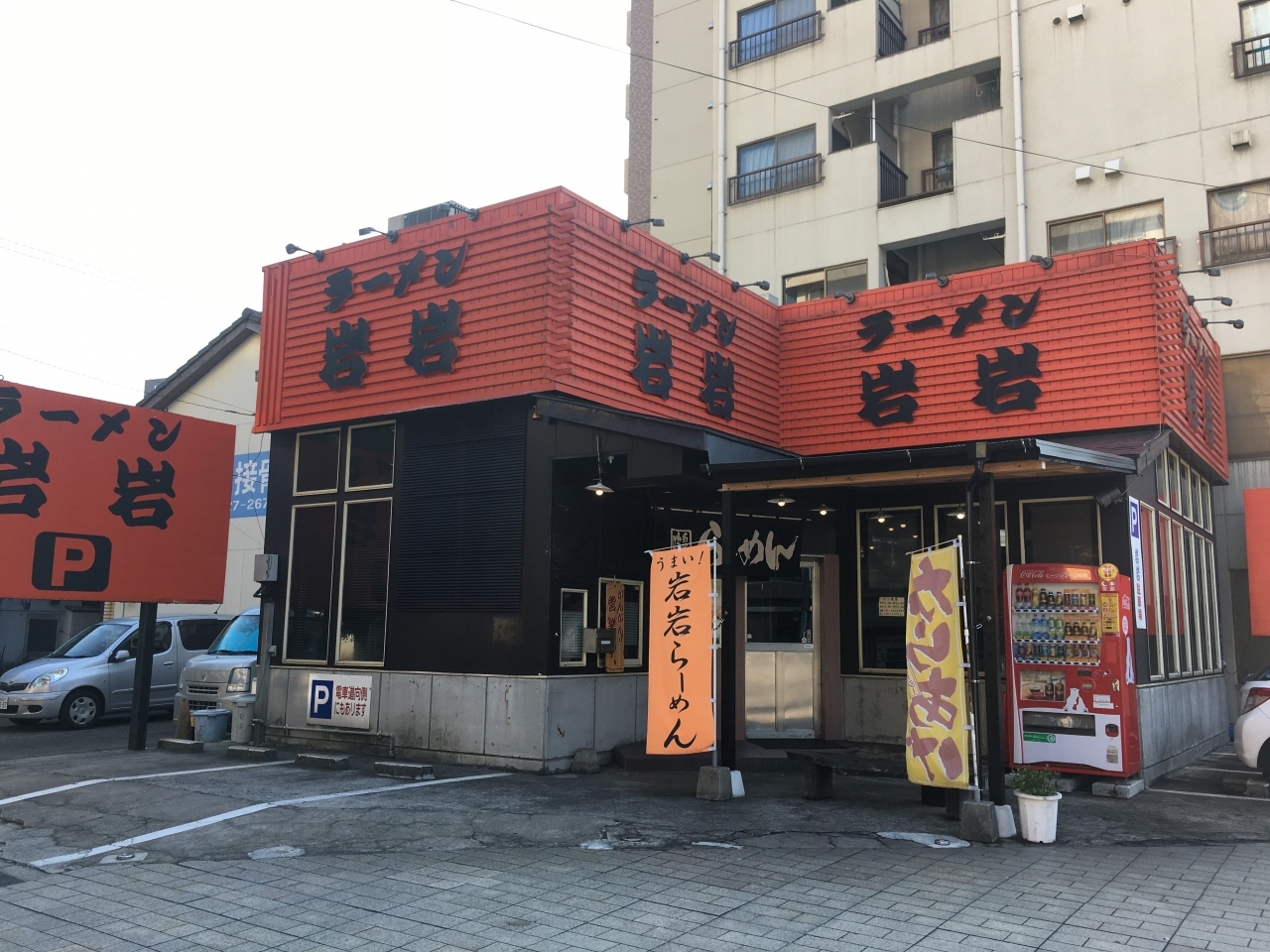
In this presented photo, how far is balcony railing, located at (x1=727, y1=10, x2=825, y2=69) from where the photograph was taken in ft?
86.4

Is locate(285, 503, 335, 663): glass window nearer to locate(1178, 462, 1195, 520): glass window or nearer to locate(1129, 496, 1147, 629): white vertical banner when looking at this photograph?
locate(1129, 496, 1147, 629): white vertical banner

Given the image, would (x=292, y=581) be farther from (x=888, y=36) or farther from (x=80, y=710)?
(x=888, y=36)

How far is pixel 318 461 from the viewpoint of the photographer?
15023 millimetres

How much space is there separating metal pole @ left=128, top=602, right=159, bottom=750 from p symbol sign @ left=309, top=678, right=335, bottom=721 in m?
2.46

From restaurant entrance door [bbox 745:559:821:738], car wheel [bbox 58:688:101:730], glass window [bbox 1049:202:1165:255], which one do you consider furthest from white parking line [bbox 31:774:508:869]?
glass window [bbox 1049:202:1165:255]

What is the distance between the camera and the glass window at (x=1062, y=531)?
12664 mm

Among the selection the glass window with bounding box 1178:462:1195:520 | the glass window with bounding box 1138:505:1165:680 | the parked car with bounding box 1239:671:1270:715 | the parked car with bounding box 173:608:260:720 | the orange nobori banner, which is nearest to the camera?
the orange nobori banner

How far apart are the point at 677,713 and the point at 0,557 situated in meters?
9.16

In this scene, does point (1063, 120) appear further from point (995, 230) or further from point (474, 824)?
point (474, 824)

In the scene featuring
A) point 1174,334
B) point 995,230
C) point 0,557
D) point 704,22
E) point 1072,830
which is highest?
point 704,22

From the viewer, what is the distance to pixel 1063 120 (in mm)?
21781

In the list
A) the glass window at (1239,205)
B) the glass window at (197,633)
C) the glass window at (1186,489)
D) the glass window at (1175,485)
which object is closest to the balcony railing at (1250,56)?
the glass window at (1239,205)

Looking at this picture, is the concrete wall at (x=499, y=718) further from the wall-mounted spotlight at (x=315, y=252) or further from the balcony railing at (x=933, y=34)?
the balcony railing at (x=933, y=34)

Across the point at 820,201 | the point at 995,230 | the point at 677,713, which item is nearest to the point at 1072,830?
the point at 677,713
